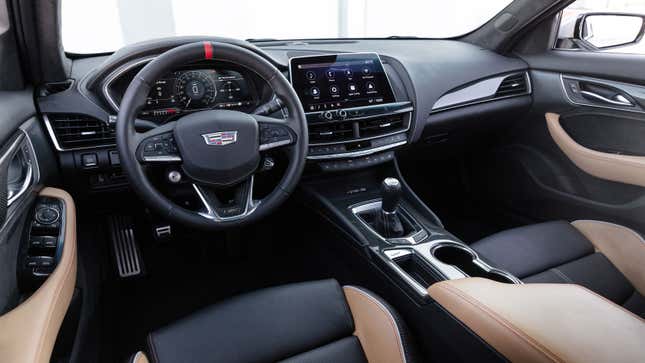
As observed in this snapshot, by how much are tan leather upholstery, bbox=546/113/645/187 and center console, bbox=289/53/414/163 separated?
730 mm

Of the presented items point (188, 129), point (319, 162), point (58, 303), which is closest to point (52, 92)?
point (188, 129)

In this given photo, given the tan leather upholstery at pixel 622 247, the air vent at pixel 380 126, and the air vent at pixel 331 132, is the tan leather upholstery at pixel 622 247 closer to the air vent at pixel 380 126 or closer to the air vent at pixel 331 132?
the air vent at pixel 380 126

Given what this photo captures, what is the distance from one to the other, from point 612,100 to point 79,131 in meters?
1.91

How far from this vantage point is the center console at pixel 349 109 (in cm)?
167

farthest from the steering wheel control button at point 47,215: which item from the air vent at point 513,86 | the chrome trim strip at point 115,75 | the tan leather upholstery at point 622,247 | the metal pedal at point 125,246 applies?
the air vent at point 513,86

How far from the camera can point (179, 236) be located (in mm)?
1938

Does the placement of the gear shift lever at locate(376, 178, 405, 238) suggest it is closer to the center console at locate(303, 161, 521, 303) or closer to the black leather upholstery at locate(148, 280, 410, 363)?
the center console at locate(303, 161, 521, 303)

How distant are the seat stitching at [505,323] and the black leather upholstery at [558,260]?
0.43m

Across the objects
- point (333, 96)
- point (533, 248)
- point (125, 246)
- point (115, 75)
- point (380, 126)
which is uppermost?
point (115, 75)

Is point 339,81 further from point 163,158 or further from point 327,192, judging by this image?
point 163,158

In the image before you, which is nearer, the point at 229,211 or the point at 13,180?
the point at 13,180

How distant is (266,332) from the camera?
45.8 inches

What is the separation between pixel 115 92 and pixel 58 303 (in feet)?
2.05

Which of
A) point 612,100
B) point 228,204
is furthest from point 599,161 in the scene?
point 228,204
